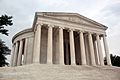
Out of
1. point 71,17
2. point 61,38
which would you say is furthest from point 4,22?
point 71,17

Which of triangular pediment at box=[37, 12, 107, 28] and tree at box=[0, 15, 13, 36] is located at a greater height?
triangular pediment at box=[37, 12, 107, 28]

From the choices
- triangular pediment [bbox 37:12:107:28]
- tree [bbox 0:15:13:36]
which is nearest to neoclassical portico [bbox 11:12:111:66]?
triangular pediment [bbox 37:12:107:28]

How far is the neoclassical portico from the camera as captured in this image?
3266cm

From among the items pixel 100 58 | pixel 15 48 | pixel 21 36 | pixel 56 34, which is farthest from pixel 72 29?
pixel 15 48

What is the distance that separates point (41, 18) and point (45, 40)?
22.8 ft

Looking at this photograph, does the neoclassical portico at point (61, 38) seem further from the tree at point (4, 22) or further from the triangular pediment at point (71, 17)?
the tree at point (4, 22)

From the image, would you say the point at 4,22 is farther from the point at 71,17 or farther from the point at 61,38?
the point at 71,17

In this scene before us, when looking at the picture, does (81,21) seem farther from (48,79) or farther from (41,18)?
(48,79)

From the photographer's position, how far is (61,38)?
3288cm

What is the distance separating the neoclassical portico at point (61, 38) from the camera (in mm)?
32656

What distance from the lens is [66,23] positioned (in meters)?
35.5

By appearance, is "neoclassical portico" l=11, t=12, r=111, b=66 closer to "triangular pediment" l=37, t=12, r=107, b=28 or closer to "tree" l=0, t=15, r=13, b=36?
"triangular pediment" l=37, t=12, r=107, b=28

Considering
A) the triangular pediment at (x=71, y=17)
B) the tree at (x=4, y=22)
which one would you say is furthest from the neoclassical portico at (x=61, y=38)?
the tree at (x=4, y=22)

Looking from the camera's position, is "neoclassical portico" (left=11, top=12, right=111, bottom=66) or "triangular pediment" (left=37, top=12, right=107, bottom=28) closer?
"neoclassical portico" (left=11, top=12, right=111, bottom=66)
